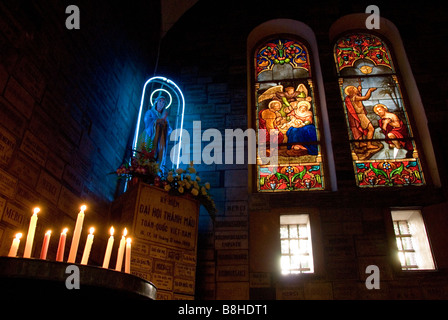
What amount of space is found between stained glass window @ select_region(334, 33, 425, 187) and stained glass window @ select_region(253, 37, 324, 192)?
1.59 ft

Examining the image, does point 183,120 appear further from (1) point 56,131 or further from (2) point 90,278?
(2) point 90,278

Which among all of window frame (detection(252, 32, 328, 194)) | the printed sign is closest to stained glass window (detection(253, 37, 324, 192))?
window frame (detection(252, 32, 328, 194))

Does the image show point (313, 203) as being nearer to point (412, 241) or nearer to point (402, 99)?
point (412, 241)

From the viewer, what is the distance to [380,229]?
3992 mm

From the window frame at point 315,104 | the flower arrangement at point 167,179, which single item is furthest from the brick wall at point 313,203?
the flower arrangement at point 167,179

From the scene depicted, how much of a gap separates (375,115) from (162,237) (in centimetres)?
341

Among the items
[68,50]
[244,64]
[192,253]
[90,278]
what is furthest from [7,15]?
[244,64]

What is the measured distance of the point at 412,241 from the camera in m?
4.00

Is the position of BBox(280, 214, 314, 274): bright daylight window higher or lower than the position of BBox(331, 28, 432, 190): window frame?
lower

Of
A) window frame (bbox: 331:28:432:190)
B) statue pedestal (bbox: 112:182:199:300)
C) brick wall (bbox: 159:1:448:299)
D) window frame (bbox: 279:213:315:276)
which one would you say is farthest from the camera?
window frame (bbox: 331:28:432:190)

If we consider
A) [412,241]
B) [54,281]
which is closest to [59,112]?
[54,281]

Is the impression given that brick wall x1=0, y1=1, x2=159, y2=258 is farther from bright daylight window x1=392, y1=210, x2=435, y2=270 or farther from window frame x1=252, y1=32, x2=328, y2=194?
bright daylight window x1=392, y1=210, x2=435, y2=270

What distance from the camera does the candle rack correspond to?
1.53 m
